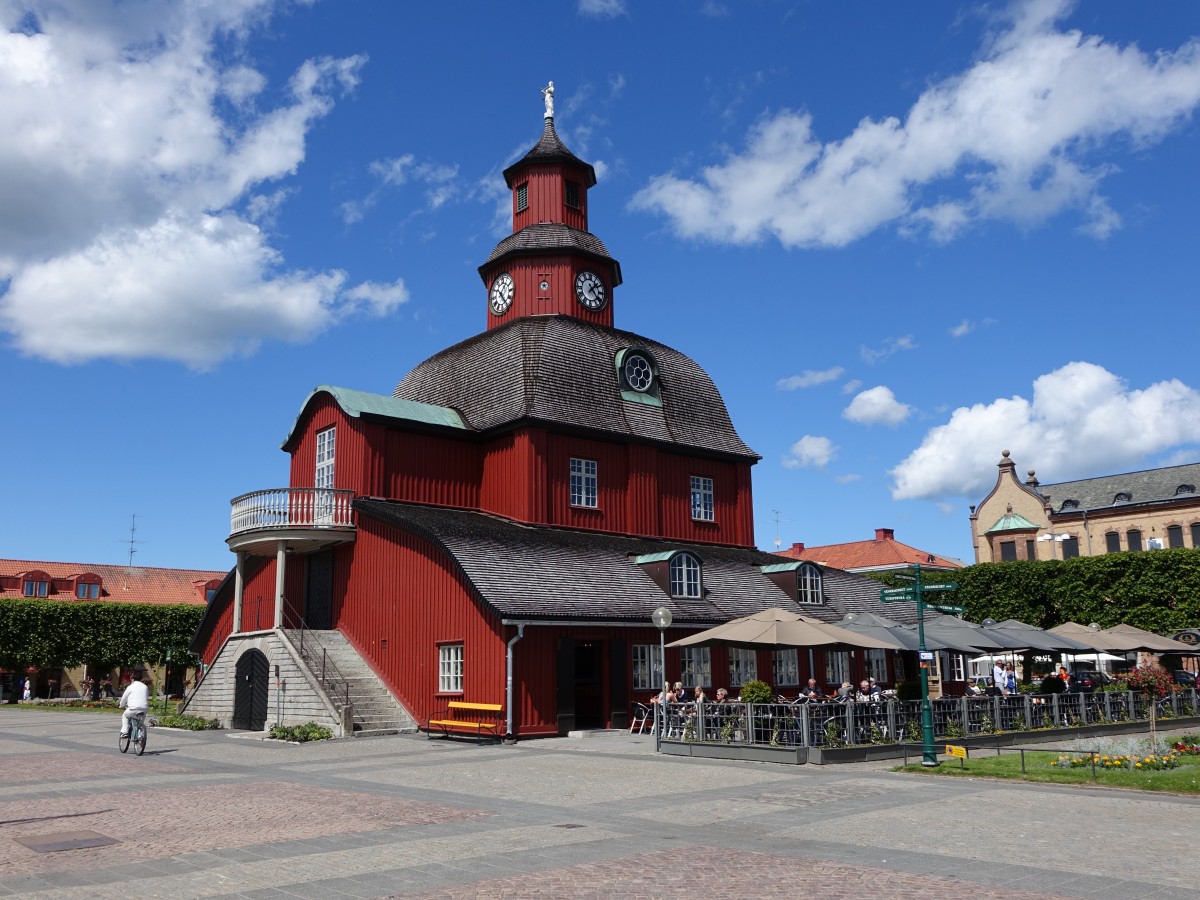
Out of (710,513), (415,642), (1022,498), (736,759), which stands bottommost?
(736,759)

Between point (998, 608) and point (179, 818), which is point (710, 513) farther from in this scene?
point (179, 818)

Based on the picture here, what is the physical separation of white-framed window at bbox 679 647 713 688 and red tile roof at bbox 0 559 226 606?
40.8 meters

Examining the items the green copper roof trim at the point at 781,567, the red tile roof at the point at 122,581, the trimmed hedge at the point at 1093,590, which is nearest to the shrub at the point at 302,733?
the green copper roof trim at the point at 781,567

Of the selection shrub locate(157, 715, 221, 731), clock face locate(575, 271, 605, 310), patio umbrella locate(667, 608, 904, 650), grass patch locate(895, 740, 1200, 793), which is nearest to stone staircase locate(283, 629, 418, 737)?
shrub locate(157, 715, 221, 731)

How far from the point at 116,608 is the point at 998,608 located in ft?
139

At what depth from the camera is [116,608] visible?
2034 inches

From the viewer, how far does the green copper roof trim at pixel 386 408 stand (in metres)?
30.2

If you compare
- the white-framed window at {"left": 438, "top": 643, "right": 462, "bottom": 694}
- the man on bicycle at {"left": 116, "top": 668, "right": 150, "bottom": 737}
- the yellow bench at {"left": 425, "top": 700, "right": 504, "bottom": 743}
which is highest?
the white-framed window at {"left": 438, "top": 643, "right": 462, "bottom": 694}

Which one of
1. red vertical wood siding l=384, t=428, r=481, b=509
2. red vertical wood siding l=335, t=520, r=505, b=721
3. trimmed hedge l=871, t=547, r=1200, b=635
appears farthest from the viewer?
trimmed hedge l=871, t=547, r=1200, b=635

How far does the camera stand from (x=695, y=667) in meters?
28.7

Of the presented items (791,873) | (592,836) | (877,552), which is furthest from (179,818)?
(877,552)

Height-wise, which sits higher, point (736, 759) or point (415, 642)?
point (415, 642)

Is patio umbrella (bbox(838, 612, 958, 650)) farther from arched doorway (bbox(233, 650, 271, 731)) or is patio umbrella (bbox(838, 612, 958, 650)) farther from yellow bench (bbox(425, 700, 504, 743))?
arched doorway (bbox(233, 650, 271, 731))

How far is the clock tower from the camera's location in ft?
119
